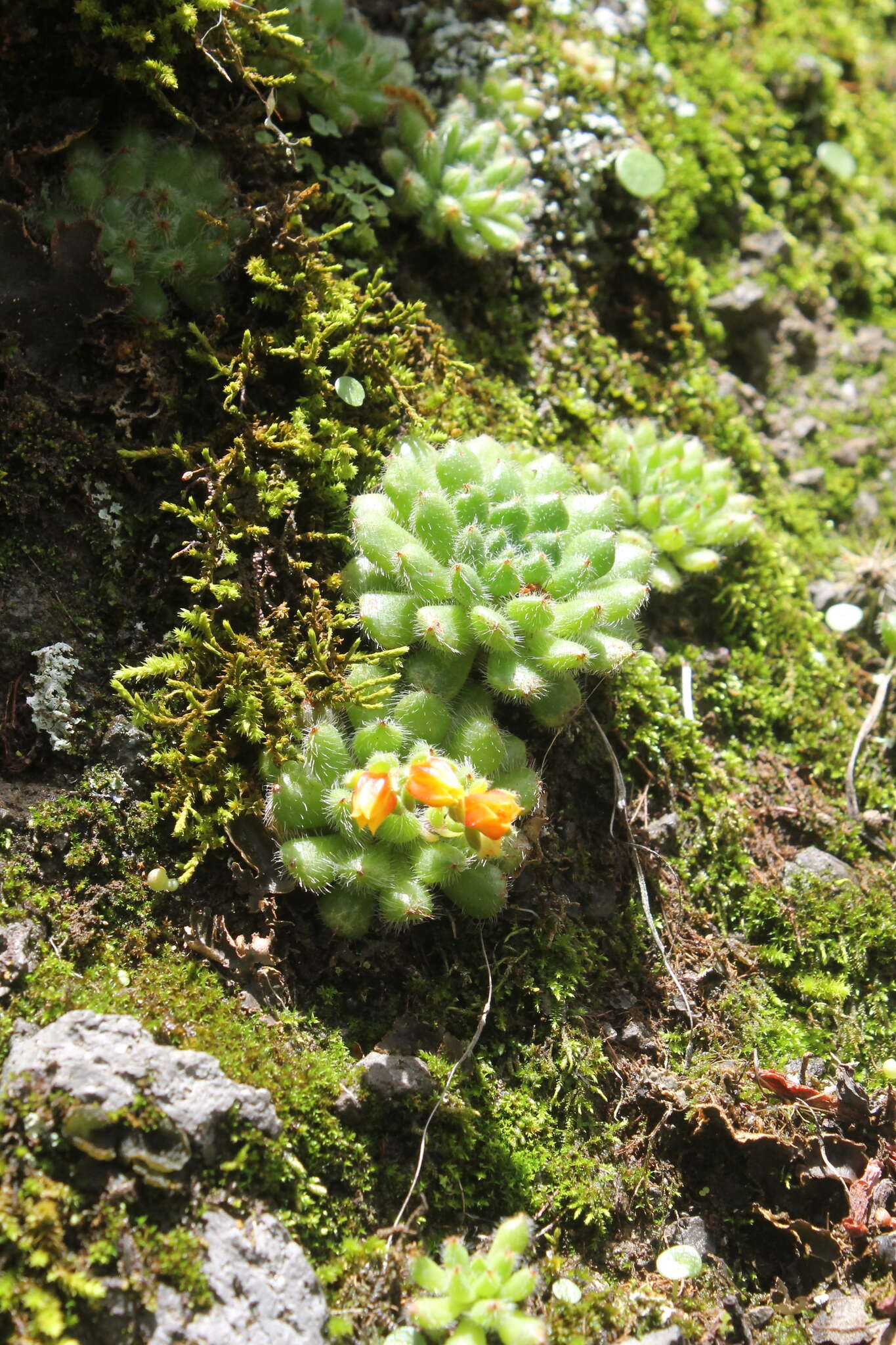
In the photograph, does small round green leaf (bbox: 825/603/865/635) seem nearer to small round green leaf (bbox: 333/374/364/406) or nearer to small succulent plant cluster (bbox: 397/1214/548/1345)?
small round green leaf (bbox: 333/374/364/406)

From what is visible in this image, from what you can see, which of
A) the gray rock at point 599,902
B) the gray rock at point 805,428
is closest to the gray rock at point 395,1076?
the gray rock at point 599,902

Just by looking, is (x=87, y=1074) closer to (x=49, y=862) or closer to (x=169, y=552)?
(x=49, y=862)

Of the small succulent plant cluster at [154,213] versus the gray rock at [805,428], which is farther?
the gray rock at [805,428]

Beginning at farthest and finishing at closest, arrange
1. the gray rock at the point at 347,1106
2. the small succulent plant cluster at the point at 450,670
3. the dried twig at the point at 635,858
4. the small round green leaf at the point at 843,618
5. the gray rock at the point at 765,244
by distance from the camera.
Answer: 1. the gray rock at the point at 765,244
2. the small round green leaf at the point at 843,618
3. the dried twig at the point at 635,858
4. the small succulent plant cluster at the point at 450,670
5. the gray rock at the point at 347,1106

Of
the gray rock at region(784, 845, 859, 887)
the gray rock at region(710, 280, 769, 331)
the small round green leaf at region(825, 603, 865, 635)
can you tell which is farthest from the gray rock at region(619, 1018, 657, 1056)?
the gray rock at region(710, 280, 769, 331)

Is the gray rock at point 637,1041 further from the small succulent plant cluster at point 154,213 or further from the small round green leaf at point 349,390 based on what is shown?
the small succulent plant cluster at point 154,213

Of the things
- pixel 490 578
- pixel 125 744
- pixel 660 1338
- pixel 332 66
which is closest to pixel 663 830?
pixel 490 578

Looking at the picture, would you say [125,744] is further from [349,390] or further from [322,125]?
[322,125]
